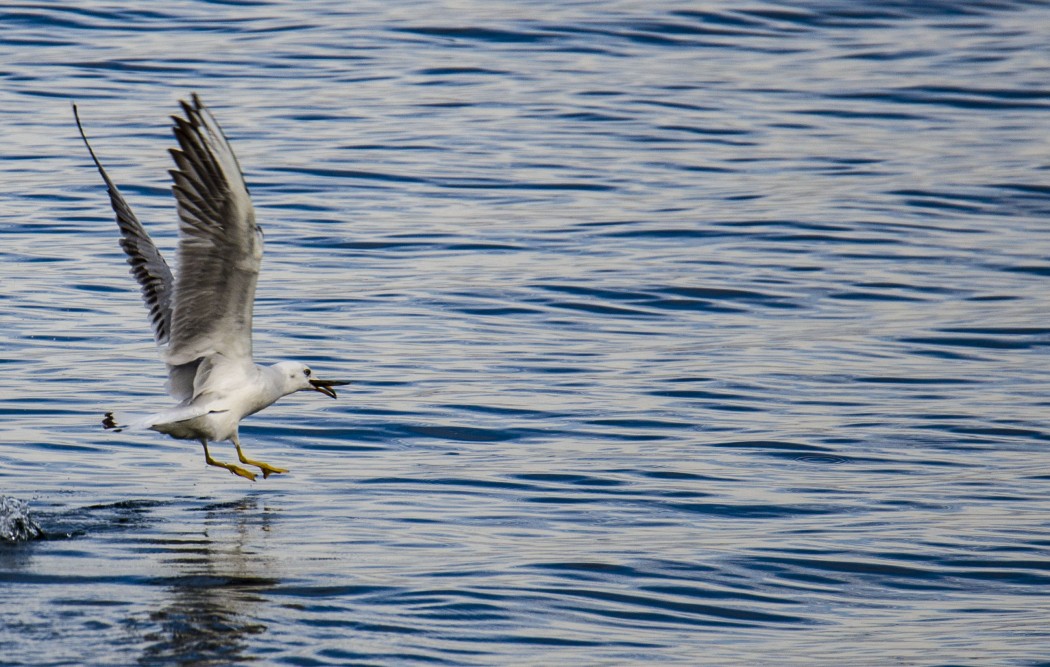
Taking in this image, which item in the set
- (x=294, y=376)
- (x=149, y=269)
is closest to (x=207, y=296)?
(x=294, y=376)

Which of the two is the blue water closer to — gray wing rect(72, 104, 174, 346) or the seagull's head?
the seagull's head

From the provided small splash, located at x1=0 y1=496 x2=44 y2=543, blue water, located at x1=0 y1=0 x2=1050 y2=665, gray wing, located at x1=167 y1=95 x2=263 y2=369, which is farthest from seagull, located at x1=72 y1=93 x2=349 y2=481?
small splash, located at x1=0 y1=496 x2=44 y2=543

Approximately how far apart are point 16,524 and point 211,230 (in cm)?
148

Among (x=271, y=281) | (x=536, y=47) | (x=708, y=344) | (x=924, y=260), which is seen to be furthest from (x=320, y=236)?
(x=536, y=47)

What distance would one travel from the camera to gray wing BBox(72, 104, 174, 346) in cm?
888

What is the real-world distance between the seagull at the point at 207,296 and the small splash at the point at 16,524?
2.04ft

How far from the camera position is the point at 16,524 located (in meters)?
7.46

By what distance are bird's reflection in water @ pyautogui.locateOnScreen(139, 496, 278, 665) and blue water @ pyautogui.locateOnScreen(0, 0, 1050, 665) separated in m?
0.02

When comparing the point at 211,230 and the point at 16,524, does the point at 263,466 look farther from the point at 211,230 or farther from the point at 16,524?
the point at 211,230

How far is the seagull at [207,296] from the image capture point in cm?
736

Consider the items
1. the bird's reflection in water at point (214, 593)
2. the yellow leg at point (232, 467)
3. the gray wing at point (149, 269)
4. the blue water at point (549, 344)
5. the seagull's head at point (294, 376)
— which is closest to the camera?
the bird's reflection in water at point (214, 593)

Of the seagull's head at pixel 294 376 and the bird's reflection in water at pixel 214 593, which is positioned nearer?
the bird's reflection in water at pixel 214 593

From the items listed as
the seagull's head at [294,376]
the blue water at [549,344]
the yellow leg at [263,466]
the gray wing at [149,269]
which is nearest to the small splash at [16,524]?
the blue water at [549,344]

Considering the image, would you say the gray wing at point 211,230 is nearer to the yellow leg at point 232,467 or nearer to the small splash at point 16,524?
the yellow leg at point 232,467
